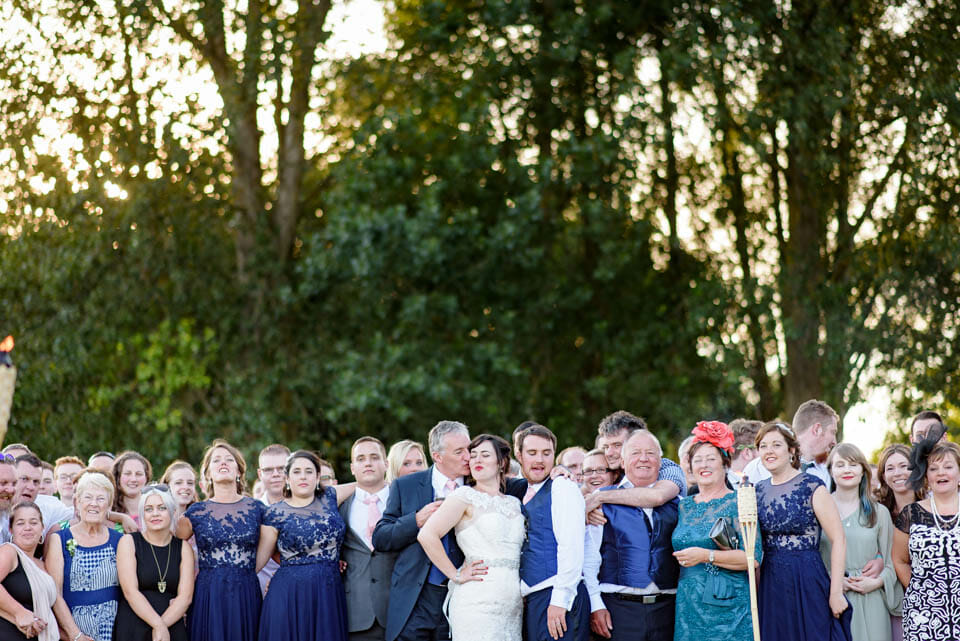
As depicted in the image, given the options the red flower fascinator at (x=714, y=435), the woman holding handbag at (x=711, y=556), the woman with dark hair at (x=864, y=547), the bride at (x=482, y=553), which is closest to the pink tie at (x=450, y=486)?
the bride at (x=482, y=553)

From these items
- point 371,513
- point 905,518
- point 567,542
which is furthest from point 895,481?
point 371,513

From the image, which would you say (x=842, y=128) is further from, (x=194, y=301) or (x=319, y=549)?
(x=319, y=549)

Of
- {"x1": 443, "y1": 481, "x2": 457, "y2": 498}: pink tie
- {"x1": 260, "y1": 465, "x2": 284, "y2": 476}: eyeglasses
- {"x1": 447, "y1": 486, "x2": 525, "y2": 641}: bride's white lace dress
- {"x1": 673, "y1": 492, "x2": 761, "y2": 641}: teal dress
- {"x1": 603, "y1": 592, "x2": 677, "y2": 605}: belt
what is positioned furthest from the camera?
{"x1": 260, "y1": 465, "x2": 284, "y2": 476}: eyeglasses

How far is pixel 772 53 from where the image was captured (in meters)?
14.8

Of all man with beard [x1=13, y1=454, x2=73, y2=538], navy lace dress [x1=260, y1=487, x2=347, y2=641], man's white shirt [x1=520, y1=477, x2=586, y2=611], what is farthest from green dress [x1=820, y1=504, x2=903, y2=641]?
man with beard [x1=13, y1=454, x2=73, y2=538]

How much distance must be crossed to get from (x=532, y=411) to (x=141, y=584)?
8.94 metres

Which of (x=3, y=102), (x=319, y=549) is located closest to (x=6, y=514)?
(x=319, y=549)

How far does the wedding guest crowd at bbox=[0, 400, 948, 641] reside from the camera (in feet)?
21.3

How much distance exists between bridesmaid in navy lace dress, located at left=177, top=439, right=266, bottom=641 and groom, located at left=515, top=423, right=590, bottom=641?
168 centimetres

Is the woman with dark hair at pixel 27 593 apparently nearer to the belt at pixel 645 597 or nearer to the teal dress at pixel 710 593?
the belt at pixel 645 597

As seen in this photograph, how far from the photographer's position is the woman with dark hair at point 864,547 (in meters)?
6.98

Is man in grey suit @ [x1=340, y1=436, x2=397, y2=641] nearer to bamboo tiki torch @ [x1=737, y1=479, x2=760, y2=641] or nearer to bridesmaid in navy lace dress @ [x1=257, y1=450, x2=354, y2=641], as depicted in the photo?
bridesmaid in navy lace dress @ [x1=257, y1=450, x2=354, y2=641]

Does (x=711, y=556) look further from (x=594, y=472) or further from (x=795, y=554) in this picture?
(x=594, y=472)

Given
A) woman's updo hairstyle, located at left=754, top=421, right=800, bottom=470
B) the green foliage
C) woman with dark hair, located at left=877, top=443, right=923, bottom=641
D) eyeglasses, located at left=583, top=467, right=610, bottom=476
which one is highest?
the green foliage
